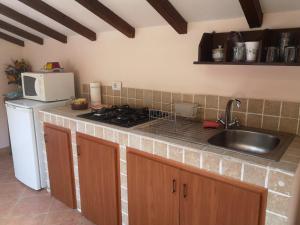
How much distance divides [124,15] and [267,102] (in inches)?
52.0

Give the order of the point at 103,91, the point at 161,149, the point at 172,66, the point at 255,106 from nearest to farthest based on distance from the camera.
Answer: the point at 161,149 → the point at 255,106 → the point at 172,66 → the point at 103,91

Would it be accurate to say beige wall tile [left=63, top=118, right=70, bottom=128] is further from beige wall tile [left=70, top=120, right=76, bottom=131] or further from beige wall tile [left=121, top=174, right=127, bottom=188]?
beige wall tile [left=121, top=174, right=127, bottom=188]

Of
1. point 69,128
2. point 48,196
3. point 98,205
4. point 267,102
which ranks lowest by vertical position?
point 48,196

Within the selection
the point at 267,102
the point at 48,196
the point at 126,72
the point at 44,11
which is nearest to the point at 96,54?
the point at 126,72

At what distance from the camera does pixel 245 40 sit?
1.66 meters

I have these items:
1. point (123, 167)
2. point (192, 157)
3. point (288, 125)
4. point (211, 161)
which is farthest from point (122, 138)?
point (288, 125)

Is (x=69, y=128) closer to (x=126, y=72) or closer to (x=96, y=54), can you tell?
(x=126, y=72)

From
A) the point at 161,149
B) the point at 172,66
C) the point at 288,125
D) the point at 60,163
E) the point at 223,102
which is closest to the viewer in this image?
the point at 161,149

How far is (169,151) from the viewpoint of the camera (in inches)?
57.7

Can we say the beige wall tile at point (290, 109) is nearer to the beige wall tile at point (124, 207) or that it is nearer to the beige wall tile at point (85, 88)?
the beige wall tile at point (124, 207)

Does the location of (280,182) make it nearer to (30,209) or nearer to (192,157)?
(192,157)

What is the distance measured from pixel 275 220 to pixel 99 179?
1.27 m

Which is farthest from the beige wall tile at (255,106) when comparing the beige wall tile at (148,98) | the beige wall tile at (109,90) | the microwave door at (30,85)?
the microwave door at (30,85)

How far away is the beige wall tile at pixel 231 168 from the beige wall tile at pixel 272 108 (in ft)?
2.06
